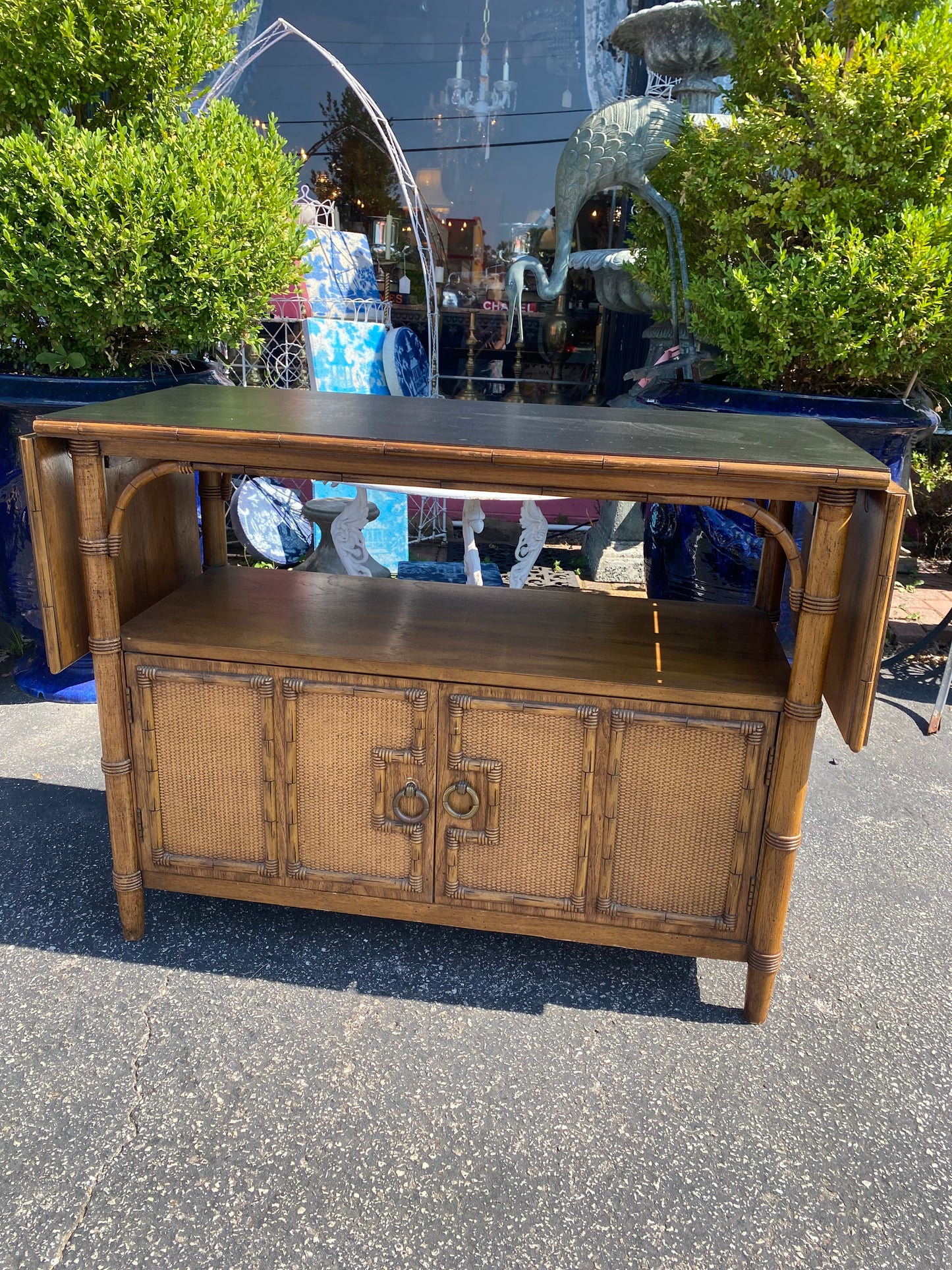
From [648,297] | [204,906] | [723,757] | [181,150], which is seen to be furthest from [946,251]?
[204,906]

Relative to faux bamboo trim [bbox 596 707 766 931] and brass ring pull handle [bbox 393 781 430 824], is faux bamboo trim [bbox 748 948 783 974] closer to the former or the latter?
faux bamboo trim [bbox 596 707 766 931]

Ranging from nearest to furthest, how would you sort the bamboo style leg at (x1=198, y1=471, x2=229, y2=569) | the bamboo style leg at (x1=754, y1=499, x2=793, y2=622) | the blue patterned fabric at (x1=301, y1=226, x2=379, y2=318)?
1. the bamboo style leg at (x1=754, y1=499, x2=793, y2=622)
2. the bamboo style leg at (x1=198, y1=471, x2=229, y2=569)
3. the blue patterned fabric at (x1=301, y1=226, x2=379, y2=318)

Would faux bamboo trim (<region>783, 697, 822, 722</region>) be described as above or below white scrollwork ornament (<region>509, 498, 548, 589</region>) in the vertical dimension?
above

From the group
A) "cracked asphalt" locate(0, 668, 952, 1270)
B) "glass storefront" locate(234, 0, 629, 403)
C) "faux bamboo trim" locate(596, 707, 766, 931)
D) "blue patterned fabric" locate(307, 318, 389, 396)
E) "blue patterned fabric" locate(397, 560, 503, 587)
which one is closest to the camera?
"cracked asphalt" locate(0, 668, 952, 1270)

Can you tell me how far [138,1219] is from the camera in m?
1.55

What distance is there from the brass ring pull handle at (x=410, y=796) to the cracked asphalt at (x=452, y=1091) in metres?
0.40

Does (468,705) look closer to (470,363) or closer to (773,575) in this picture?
(773,575)

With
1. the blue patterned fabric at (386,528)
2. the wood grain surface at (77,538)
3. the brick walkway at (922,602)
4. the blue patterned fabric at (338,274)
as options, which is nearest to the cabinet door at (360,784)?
the wood grain surface at (77,538)

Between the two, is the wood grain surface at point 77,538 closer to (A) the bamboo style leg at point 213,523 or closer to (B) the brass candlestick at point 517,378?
(A) the bamboo style leg at point 213,523

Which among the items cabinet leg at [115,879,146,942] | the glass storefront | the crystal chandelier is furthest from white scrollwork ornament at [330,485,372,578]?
the crystal chandelier

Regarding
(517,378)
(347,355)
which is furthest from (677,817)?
(517,378)

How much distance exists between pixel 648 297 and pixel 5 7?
2746 millimetres

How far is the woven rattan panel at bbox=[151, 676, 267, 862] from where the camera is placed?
207 centimetres

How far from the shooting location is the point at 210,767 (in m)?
2.12
